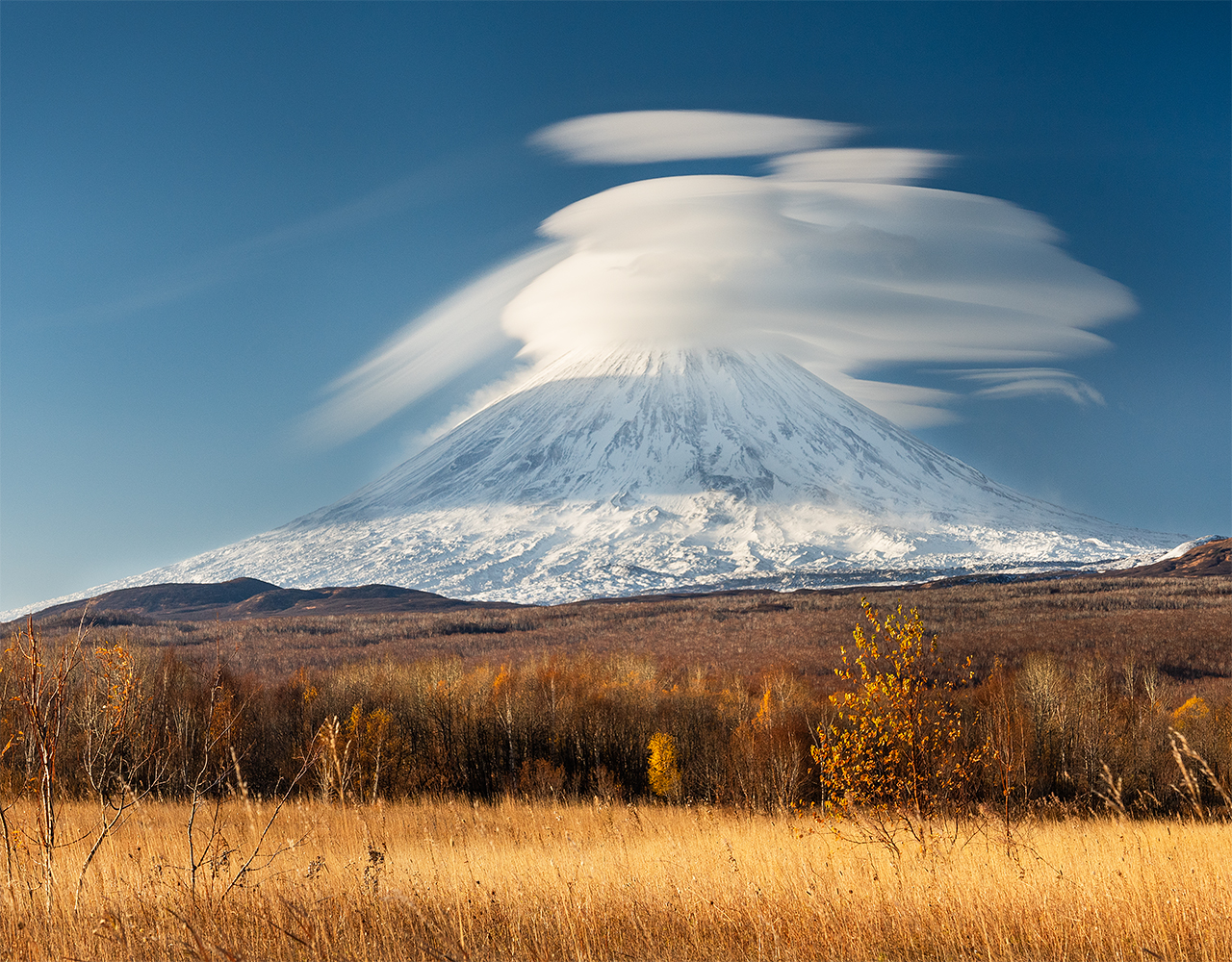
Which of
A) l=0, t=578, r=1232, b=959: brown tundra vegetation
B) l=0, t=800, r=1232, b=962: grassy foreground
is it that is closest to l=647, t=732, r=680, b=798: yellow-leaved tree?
l=0, t=578, r=1232, b=959: brown tundra vegetation

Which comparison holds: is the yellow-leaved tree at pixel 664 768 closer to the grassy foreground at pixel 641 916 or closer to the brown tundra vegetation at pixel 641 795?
the brown tundra vegetation at pixel 641 795

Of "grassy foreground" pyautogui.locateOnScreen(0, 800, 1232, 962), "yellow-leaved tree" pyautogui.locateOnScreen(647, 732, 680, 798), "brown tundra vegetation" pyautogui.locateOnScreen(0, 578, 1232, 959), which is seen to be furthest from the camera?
"yellow-leaved tree" pyautogui.locateOnScreen(647, 732, 680, 798)

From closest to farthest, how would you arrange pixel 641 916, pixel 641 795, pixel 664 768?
pixel 641 916, pixel 664 768, pixel 641 795

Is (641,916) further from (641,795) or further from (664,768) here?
(641,795)

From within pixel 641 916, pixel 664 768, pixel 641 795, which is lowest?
pixel 641 795

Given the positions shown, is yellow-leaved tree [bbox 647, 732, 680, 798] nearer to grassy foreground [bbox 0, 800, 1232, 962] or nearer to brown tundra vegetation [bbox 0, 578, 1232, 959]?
brown tundra vegetation [bbox 0, 578, 1232, 959]

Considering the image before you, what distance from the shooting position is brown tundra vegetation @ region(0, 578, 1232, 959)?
6.82 metres

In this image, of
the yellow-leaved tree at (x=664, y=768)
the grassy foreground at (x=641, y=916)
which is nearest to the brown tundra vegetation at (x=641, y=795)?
the grassy foreground at (x=641, y=916)

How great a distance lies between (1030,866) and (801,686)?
31.4 metres

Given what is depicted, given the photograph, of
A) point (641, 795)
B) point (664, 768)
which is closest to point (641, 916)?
point (664, 768)

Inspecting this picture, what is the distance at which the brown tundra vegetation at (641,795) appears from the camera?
22.4ft

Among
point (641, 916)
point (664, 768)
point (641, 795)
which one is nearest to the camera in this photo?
point (641, 916)

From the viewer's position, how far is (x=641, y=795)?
1218 inches

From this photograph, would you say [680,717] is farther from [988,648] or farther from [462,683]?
[988,648]
